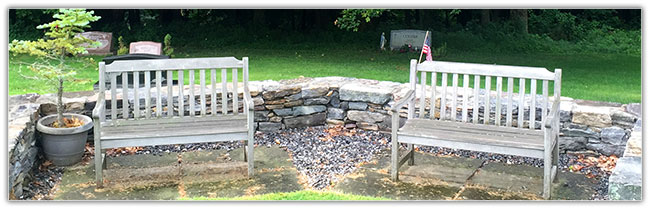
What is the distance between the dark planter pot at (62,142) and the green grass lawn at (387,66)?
107 inches

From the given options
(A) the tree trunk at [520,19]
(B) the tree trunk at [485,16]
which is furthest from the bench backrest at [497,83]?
(B) the tree trunk at [485,16]

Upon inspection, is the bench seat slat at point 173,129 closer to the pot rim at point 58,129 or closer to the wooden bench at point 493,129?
the pot rim at point 58,129

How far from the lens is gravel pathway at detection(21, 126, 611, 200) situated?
18.2 ft

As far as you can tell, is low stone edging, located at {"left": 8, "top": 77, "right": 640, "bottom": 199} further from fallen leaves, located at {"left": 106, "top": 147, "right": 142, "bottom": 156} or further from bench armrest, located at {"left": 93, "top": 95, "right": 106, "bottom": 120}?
bench armrest, located at {"left": 93, "top": 95, "right": 106, "bottom": 120}

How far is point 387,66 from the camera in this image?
11.9m

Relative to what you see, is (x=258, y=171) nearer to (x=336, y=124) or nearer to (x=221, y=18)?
(x=336, y=124)

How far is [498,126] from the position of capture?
564 centimetres

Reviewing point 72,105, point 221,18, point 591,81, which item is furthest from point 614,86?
point 221,18

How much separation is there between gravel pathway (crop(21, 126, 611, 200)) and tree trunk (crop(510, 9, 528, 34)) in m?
9.78

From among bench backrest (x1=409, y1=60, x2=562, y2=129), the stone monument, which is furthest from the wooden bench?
the stone monument

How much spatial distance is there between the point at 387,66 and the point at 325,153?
577 cm

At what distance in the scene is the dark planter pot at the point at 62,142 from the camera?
5762 mm

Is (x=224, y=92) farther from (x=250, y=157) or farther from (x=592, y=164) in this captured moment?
(x=592, y=164)

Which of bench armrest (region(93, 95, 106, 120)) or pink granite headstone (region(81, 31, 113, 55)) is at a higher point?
pink granite headstone (region(81, 31, 113, 55))
